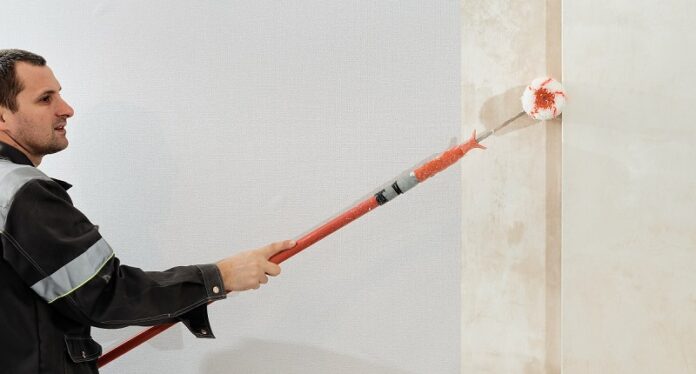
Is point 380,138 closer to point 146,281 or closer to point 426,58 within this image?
point 426,58

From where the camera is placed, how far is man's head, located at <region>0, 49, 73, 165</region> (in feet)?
4.80

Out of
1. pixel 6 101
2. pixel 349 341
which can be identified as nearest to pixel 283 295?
pixel 349 341

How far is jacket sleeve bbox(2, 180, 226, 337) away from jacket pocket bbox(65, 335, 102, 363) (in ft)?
0.19

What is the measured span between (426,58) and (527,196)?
40 centimetres

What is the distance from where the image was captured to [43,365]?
1360 millimetres

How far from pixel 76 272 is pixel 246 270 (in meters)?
0.34

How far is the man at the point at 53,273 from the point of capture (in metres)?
1.29

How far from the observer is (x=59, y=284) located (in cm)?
130

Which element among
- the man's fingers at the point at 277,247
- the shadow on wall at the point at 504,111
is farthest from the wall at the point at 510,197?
the man's fingers at the point at 277,247

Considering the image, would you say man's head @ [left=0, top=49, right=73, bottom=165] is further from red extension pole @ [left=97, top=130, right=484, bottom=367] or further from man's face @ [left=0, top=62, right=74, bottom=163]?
red extension pole @ [left=97, top=130, right=484, bottom=367]

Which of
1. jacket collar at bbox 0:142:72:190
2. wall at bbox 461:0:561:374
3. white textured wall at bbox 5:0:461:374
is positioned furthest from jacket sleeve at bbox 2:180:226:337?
wall at bbox 461:0:561:374

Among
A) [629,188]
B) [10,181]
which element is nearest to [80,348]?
[10,181]

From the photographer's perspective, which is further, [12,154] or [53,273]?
[12,154]

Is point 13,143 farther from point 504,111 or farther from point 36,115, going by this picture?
point 504,111
